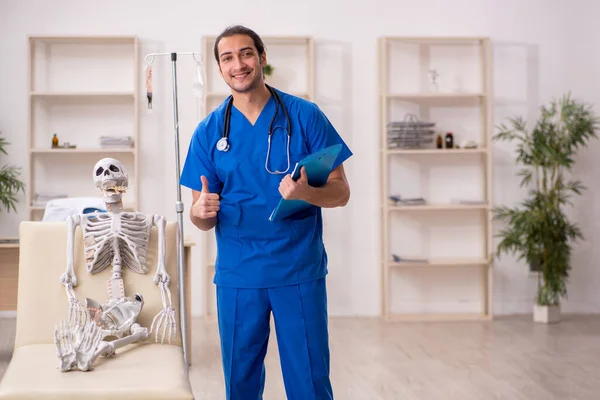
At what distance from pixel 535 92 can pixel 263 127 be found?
3878mm

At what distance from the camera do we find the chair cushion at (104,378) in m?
2.06

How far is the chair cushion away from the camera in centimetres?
206

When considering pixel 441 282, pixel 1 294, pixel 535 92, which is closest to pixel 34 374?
pixel 1 294

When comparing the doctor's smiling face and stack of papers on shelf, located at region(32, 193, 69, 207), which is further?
stack of papers on shelf, located at region(32, 193, 69, 207)

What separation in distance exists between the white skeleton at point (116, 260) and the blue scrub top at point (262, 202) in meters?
0.28

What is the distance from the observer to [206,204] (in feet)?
7.34

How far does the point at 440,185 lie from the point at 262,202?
3.62 m

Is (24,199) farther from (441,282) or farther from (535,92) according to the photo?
(535,92)

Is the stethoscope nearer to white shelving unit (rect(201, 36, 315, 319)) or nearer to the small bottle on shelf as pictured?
white shelving unit (rect(201, 36, 315, 319))

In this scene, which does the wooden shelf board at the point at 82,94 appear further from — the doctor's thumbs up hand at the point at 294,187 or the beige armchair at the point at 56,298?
the doctor's thumbs up hand at the point at 294,187

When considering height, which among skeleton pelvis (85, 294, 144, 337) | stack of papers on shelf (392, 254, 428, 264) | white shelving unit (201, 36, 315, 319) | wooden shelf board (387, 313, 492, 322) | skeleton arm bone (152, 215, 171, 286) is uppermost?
white shelving unit (201, 36, 315, 319)

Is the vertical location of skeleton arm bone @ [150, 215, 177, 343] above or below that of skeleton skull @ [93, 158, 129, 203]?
below

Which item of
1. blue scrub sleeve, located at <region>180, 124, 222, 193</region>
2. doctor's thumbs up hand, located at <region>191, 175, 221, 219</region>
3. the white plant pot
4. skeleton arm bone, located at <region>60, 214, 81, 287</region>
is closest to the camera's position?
doctor's thumbs up hand, located at <region>191, 175, 221, 219</region>

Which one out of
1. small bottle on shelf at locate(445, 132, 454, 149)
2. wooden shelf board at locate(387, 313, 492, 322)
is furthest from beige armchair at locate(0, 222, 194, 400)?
small bottle on shelf at locate(445, 132, 454, 149)
